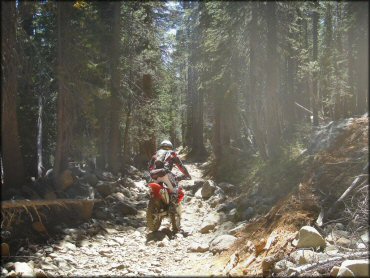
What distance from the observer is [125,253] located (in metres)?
7.63

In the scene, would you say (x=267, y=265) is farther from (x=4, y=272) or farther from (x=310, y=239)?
(x=4, y=272)

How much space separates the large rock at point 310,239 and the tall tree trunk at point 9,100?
5683 millimetres

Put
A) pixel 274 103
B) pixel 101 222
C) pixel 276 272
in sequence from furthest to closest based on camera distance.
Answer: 1. pixel 274 103
2. pixel 101 222
3. pixel 276 272

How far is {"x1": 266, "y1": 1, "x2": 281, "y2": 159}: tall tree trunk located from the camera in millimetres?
12391

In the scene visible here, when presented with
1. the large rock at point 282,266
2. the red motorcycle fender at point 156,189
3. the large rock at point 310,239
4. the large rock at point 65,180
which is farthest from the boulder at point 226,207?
the large rock at point 282,266

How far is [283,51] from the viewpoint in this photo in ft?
44.9

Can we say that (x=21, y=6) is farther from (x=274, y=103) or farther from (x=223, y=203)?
(x=274, y=103)

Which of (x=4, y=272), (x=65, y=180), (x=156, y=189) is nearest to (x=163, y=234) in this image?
(x=156, y=189)

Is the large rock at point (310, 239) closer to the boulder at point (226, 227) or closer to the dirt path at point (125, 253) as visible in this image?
the dirt path at point (125, 253)

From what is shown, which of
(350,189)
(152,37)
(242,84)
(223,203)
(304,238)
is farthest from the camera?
(152,37)

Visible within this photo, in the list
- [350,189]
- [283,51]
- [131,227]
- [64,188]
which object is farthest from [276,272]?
[283,51]

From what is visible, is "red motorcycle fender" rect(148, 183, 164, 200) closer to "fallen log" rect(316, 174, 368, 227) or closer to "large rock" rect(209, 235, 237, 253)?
"large rock" rect(209, 235, 237, 253)

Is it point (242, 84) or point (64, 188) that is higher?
point (242, 84)

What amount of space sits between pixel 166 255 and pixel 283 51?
30.2 ft
